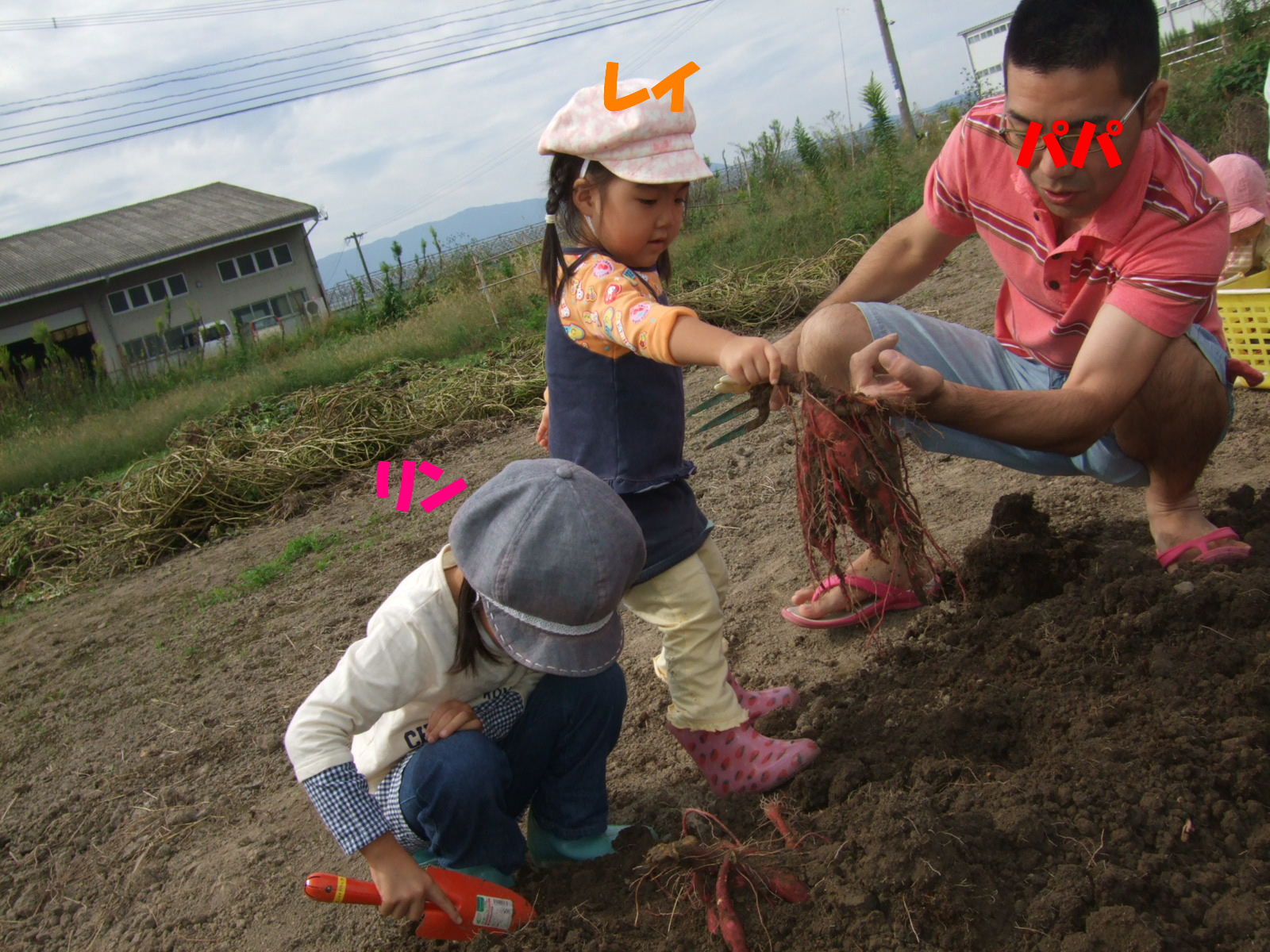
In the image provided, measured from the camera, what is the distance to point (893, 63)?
22.5 m

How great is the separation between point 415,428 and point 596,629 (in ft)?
19.0

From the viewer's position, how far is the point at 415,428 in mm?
7344

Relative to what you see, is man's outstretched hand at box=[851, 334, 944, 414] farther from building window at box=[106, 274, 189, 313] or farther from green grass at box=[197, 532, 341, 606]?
building window at box=[106, 274, 189, 313]

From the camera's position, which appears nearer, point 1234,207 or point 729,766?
point 729,766

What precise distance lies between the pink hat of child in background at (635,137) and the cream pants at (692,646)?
36.4 inches

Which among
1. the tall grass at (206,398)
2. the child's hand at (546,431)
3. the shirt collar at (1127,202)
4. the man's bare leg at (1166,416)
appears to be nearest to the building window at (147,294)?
the tall grass at (206,398)

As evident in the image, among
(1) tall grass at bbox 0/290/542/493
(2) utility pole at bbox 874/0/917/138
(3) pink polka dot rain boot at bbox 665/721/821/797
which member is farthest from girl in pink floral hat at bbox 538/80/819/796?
(2) utility pole at bbox 874/0/917/138

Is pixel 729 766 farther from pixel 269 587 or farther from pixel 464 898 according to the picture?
pixel 269 587

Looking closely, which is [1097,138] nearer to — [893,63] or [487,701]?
[487,701]

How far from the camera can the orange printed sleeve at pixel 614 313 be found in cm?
193

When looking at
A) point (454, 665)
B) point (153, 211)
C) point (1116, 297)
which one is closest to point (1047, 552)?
point (1116, 297)

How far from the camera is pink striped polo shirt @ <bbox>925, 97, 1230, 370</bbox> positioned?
7.18 ft

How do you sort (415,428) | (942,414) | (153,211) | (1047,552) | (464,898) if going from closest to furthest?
(464,898) → (942,414) → (1047,552) → (415,428) → (153,211)

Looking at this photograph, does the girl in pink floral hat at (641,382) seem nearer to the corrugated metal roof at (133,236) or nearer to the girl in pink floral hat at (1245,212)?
the girl in pink floral hat at (1245,212)
